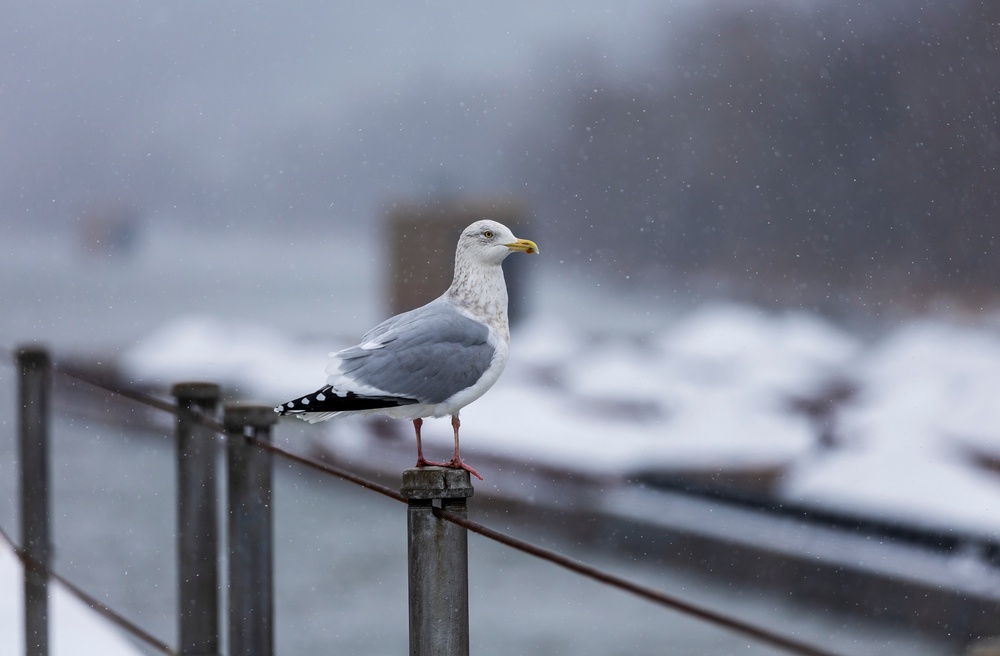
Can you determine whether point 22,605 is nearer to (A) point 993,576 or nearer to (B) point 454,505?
(B) point 454,505

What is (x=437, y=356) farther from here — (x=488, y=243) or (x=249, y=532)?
(x=249, y=532)

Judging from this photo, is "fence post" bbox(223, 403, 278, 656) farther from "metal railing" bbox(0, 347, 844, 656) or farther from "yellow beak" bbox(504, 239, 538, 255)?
"yellow beak" bbox(504, 239, 538, 255)

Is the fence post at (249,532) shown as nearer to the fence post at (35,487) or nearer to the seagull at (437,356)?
the seagull at (437,356)

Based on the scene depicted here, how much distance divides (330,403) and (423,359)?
75mm

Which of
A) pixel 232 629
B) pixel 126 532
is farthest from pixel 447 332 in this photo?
pixel 126 532

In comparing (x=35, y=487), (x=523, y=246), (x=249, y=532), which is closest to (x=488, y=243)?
(x=523, y=246)

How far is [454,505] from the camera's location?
0.68 metres

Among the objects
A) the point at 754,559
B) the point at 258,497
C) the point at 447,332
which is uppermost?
the point at 447,332

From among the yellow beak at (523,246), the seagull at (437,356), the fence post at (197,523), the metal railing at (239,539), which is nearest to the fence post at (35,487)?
the metal railing at (239,539)

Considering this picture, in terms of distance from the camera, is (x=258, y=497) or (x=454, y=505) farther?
(x=258, y=497)

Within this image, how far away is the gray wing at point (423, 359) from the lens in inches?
28.6

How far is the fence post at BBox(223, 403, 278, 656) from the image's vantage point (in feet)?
3.26

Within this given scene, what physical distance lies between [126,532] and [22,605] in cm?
589

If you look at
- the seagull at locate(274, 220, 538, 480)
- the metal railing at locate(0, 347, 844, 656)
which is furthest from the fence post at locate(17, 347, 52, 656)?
the seagull at locate(274, 220, 538, 480)
